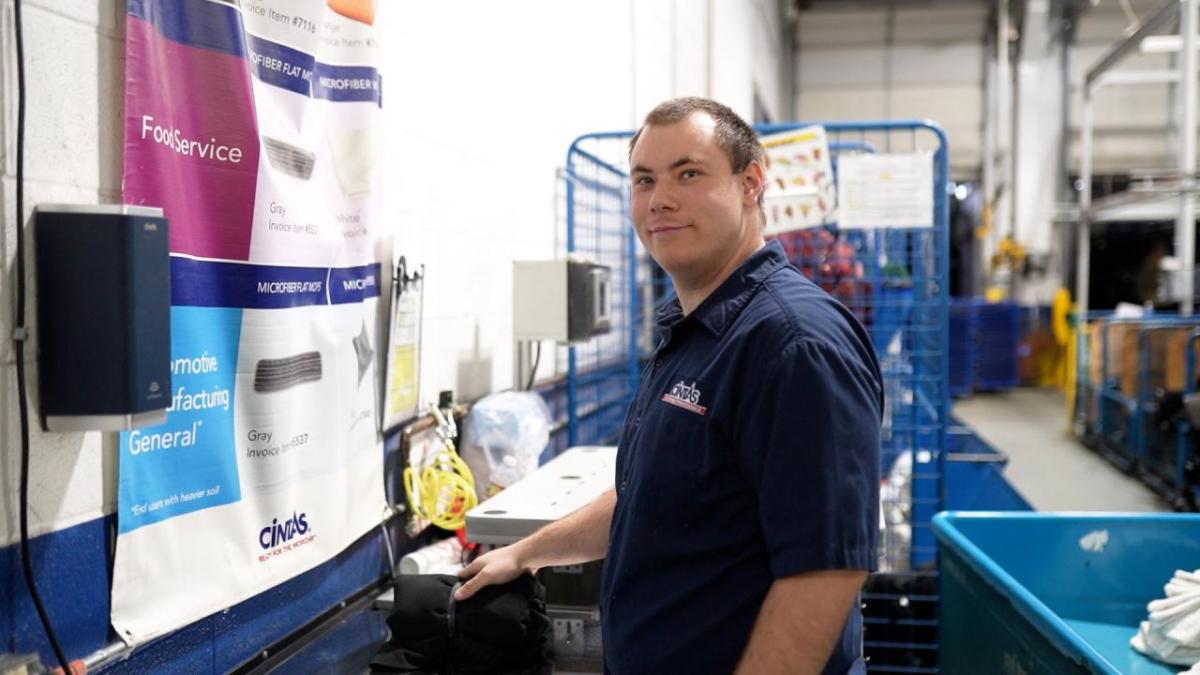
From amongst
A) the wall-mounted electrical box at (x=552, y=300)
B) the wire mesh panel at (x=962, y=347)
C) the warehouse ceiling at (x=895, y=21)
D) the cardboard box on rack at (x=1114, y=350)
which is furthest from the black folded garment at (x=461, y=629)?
the warehouse ceiling at (x=895, y=21)

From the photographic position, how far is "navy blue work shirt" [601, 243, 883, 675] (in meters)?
1.09

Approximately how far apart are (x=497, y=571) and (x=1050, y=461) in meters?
7.29

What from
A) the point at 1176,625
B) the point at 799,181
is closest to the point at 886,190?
the point at 799,181

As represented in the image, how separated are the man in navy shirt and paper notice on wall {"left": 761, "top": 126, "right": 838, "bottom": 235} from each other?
175 cm

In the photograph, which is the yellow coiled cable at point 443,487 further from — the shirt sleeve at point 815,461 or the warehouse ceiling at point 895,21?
the warehouse ceiling at point 895,21

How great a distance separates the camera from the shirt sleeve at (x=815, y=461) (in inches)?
42.5

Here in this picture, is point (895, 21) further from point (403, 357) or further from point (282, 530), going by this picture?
point (282, 530)

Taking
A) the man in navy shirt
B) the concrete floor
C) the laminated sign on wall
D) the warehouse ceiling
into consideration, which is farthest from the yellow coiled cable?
the warehouse ceiling

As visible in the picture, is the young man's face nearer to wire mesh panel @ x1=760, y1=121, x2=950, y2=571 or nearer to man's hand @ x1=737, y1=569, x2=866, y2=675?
man's hand @ x1=737, y1=569, x2=866, y2=675

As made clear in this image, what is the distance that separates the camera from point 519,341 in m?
3.02

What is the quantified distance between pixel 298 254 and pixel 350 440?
45cm

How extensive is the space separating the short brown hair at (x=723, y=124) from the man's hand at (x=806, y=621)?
0.63 meters

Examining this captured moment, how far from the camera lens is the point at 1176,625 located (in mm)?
2240

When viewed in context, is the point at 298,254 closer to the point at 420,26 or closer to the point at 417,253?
the point at 417,253
